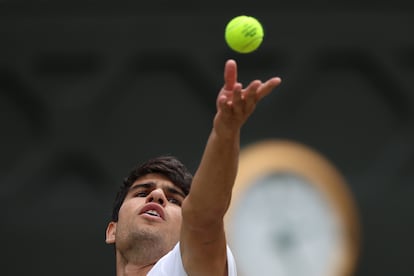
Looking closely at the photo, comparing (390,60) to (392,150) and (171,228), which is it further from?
(171,228)

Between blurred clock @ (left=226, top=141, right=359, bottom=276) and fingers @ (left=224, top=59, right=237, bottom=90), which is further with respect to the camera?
blurred clock @ (left=226, top=141, right=359, bottom=276)

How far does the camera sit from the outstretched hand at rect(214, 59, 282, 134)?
314cm

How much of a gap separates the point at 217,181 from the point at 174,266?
1.32 ft

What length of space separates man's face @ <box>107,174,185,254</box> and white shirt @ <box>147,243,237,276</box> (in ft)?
0.86

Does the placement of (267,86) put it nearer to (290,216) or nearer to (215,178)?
(215,178)

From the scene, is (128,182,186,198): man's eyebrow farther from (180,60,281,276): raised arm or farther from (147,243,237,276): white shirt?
(180,60,281,276): raised arm

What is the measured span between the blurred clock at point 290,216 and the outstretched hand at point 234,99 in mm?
3513

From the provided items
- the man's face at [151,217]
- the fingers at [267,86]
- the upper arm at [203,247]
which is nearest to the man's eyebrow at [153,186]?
the man's face at [151,217]

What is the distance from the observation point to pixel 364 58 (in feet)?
22.9

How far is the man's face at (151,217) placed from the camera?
3924 millimetres

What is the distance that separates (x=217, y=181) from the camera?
3.29 m

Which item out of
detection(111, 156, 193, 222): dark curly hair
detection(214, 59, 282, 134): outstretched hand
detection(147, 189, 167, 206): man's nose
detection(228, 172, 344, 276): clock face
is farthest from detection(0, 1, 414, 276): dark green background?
detection(214, 59, 282, 134): outstretched hand

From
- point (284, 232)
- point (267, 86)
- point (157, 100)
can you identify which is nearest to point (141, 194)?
point (267, 86)

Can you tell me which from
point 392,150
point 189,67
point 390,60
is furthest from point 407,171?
point 189,67
